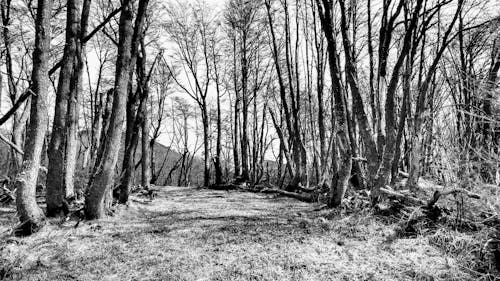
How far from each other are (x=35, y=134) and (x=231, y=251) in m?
3.03

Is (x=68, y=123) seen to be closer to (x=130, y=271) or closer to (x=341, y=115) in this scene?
(x=130, y=271)

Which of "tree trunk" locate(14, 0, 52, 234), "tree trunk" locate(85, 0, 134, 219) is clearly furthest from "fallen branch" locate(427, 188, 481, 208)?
"tree trunk" locate(14, 0, 52, 234)

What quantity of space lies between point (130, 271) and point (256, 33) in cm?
1246

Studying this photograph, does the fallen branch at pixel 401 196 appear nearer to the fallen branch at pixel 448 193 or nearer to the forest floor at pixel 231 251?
the fallen branch at pixel 448 193

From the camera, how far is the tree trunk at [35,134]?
3.97 m

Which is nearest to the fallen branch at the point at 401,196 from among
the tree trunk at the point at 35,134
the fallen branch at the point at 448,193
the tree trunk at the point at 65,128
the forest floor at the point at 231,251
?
the fallen branch at the point at 448,193

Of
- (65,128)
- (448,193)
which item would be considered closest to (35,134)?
(65,128)

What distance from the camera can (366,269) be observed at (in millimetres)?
3201

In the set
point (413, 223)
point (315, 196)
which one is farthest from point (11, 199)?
point (413, 223)

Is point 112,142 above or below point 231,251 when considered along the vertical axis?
above

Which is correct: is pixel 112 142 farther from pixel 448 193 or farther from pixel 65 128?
pixel 448 193

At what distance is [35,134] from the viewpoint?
4094mm

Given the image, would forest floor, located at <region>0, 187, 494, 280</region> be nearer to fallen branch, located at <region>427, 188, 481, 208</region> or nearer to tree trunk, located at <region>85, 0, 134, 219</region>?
tree trunk, located at <region>85, 0, 134, 219</region>

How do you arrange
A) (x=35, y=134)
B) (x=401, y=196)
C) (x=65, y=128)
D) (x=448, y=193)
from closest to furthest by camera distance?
(x=448, y=193) → (x=35, y=134) → (x=401, y=196) → (x=65, y=128)
